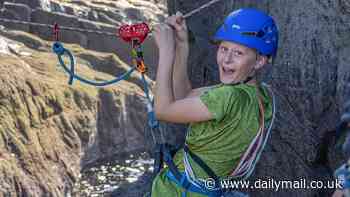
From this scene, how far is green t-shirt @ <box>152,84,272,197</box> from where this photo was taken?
3.32 meters

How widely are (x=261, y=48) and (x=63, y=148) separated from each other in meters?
38.1

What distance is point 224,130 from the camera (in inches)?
135

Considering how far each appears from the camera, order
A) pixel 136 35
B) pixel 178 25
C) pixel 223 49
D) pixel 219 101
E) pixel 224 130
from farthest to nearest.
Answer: pixel 136 35 < pixel 178 25 < pixel 223 49 < pixel 224 130 < pixel 219 101

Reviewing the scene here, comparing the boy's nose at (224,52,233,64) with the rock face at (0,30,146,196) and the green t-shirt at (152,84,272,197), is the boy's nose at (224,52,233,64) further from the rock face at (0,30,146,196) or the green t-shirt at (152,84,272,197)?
the rock face at (0,30,146,196)

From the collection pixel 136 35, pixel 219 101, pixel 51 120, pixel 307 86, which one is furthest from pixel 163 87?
pixel 51 120

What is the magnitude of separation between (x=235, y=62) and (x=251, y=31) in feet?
0.75

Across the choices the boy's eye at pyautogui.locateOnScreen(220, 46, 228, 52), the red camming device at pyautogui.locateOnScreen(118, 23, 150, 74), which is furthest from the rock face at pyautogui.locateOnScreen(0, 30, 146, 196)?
the boy's eye at pyautogui.locateOnScreen(220, 46, 228, 52)

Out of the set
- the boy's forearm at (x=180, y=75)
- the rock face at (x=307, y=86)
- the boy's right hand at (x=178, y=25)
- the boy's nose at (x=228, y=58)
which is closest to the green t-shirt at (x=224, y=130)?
the boy's nose at (x=228, y=58)

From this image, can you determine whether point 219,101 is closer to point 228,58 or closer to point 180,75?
point 228,58

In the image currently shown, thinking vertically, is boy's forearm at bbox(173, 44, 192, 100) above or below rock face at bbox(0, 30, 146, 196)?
above

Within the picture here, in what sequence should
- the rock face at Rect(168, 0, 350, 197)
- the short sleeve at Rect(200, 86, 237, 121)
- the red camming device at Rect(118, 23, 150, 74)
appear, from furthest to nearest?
1. the rock face at Rect(168, 0, 350, 197)
2. the red camming device at Rect(118, 23, 150, 74)
3. the short sleeve at Rect(200, 86, 237, 121)

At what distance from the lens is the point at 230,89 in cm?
335

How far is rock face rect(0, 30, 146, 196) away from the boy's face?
2911cm

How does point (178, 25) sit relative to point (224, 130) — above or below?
above
